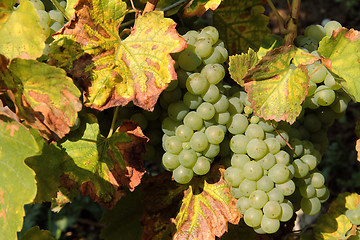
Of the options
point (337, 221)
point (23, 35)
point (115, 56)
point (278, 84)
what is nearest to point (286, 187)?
point (278, 84)

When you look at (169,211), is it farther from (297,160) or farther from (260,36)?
(260,36)

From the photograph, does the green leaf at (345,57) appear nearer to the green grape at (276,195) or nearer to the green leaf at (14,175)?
the green grape at (276,195)

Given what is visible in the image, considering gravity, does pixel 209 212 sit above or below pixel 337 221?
above

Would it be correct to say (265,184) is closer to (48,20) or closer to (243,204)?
(243,204)

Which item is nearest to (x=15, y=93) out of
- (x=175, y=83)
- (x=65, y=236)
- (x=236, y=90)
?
(x=175, y=83)

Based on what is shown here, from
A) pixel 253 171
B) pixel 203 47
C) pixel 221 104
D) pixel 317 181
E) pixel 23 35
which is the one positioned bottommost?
pixel 317 181

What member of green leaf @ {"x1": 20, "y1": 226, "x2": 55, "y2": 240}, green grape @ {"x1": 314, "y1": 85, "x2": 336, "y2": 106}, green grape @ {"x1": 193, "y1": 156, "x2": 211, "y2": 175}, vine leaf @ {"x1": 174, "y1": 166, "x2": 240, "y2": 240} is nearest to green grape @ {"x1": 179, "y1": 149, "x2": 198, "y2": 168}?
green grape @ {"x1": 193, "y1": 156, "x2": 211, "y2": 175}
